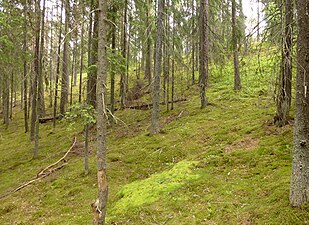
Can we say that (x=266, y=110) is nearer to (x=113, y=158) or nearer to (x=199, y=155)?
(x=199, y=155)

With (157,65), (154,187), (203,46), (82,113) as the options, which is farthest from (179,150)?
(203,46)

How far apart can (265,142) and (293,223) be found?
438 cm

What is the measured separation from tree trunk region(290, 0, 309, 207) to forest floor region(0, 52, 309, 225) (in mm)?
406

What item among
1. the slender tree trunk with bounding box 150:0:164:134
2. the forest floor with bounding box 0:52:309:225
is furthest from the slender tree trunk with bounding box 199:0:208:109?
the slender tree trunk with bounding box 150:0:164:134

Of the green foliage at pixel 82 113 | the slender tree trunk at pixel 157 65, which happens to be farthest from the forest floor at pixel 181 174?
the green foliage at pixel 82 113

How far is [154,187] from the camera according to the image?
26.9ft

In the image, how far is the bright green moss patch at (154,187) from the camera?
757 centimetres

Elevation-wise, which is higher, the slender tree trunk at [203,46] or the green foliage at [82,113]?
the slender tree trunk at [203,46]

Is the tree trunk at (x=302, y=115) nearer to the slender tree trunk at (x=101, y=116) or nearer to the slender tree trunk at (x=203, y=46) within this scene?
the slender tree trunk at (x=101, y=116)

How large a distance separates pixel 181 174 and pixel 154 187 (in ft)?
3.46

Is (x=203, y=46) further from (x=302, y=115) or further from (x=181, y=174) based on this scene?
(x=302, y=115)

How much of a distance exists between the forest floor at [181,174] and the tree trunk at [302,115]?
41 cm

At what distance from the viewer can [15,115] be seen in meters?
30.5

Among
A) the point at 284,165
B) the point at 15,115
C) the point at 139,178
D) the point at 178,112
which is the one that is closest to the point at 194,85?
the point at 178,112
